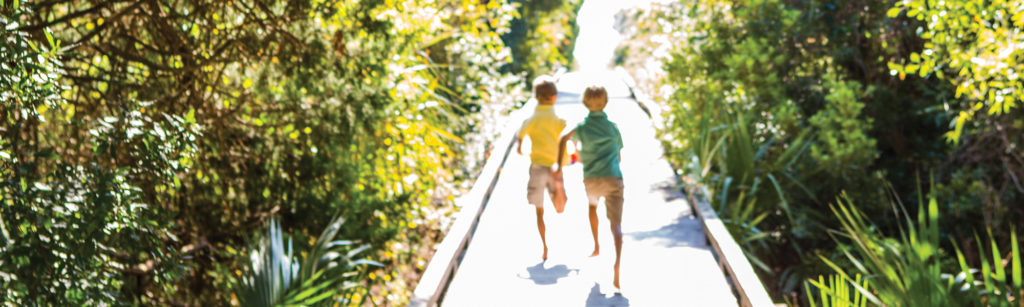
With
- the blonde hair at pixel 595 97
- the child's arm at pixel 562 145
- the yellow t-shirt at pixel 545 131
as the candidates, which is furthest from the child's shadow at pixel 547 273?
the blonde hair at pixel 595 97

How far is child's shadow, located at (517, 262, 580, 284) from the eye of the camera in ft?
25.0

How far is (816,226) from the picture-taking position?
11.4 m

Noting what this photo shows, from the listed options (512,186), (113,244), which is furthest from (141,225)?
(512,186)

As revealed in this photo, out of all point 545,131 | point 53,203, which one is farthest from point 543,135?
point 53,203

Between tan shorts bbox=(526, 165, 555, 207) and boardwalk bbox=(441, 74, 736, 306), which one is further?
tan shorts bbox=(526, 165, 555, 207)

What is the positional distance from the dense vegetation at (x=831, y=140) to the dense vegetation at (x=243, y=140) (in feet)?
12.1

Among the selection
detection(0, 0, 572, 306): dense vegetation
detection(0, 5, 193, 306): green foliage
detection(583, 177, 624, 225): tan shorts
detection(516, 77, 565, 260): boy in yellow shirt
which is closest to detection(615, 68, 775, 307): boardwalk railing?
detection(583, 177, 624, 225): tan shorts

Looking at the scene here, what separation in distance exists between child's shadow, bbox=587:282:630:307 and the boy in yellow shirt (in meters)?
0.89

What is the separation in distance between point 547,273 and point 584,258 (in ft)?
1.78

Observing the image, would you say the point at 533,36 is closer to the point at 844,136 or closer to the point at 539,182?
the point at 844,136

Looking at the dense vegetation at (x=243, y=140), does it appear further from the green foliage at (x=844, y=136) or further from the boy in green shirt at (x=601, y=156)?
the green foliage at (x=844, y=136)

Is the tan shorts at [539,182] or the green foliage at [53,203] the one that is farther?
the tan shorts at [539,182]

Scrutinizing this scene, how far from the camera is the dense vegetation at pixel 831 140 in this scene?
10312 millimetres

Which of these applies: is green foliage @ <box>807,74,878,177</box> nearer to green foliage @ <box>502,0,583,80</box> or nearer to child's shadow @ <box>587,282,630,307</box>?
child's shadow @ <box>587,282,630,307</box>
